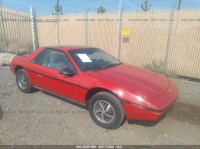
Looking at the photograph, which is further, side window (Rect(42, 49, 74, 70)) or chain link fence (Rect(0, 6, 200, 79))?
chain link fence (Rect(0, 6, 200, 79))

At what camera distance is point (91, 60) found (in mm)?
3385

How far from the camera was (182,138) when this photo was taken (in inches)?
101

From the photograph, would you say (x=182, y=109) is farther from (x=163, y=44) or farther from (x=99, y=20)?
(x=99, y=20)

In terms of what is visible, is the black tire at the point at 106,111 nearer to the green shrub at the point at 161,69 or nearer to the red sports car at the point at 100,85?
the red sports car at the point at 100,85

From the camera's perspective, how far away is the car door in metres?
3.03

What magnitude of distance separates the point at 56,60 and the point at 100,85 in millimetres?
1377

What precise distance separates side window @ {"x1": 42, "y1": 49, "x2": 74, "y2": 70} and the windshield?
17 centimetres

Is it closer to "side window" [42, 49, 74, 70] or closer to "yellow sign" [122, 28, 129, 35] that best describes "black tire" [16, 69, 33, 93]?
"side window" [42, 49, 74, 70]

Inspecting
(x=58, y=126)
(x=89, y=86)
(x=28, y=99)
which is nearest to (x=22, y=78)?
(x=28, y=99)

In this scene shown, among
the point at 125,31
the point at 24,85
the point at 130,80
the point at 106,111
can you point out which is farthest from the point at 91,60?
the point at 125,31

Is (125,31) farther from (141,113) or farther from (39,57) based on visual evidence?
(141,113)

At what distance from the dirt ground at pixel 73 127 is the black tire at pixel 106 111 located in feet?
0.46

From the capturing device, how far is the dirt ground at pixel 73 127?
8.10 ft

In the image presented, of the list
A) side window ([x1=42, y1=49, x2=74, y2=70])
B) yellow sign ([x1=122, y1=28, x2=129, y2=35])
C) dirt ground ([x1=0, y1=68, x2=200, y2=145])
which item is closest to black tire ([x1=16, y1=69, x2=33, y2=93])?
dirt ground ([x1=0, y1=68, x2=200, y2=145])
